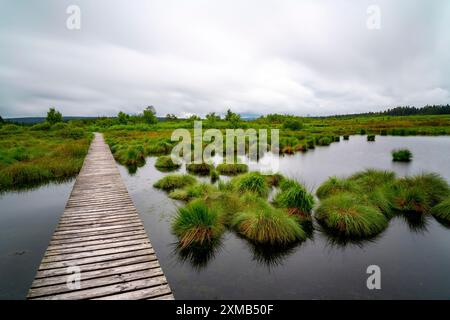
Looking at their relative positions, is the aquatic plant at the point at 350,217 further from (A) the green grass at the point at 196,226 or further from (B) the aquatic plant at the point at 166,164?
(B) the aquatic plant at the point at 166,164

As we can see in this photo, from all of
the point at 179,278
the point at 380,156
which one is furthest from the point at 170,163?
the point at 380,156

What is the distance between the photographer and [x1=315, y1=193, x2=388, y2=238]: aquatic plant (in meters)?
8.05

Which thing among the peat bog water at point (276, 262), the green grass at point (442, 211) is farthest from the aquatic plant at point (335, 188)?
the green grass at point (442, 211)

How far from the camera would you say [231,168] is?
57.4 feet

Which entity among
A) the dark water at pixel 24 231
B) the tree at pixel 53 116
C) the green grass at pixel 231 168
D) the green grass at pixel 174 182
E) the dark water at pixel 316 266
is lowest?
the dark water at pixel 316 266

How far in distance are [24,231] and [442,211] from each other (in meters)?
15.5

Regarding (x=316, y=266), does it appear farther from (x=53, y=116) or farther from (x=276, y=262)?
(x=53, y=116)

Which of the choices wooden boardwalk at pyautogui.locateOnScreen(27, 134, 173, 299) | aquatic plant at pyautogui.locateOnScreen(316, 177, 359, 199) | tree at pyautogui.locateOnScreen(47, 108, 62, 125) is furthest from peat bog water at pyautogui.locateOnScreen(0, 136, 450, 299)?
tree at pyautogui.locateOnScreen(47, 108, 62, 125)

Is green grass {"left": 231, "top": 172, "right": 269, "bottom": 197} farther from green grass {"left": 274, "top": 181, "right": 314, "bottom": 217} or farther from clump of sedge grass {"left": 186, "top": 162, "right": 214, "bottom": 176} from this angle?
clump of sedge grass {"left": 186, "top": 162, "right": 214, "bottom": 176}

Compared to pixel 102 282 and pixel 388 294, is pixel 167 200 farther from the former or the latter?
pixel 388 294

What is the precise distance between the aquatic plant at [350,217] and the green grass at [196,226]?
4.00 m

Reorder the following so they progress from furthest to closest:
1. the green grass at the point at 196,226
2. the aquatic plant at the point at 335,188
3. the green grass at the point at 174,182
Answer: the green grass at the point at 174,182 < the aquatic plant at the point at 335,188 < the green grass at the point at 196,226

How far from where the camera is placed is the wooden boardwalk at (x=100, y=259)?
4488 millimetres

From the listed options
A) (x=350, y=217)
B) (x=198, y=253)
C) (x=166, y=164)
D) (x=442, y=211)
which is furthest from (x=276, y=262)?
(x=166, y=164)
